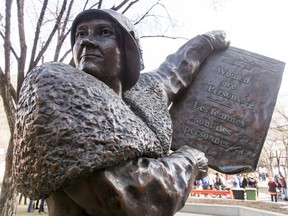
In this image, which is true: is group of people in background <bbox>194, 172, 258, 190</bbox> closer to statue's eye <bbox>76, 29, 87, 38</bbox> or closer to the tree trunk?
the tree trunk

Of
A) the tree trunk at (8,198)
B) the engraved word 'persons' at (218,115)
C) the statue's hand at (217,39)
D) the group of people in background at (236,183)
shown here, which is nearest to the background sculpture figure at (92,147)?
the engraved word 'persons' at (218,115)

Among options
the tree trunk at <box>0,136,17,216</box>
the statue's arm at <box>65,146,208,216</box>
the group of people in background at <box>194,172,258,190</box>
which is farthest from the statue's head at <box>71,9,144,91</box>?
the group of people in background at <box>194,172,258,190</box>

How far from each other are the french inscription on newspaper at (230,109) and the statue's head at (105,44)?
3.27 feet

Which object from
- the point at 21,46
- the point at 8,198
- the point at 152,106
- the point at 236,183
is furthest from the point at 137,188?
the point at 236,183

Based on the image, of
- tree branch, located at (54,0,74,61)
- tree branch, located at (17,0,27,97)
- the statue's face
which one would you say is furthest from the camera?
tree branch, located at (54,0,74,61)

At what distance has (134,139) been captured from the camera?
4.56ft

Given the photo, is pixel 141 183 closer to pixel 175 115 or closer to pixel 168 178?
pixel 168 178

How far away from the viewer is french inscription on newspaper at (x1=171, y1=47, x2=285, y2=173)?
8.26ft

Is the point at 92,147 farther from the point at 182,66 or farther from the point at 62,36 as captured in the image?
the point at 62,36

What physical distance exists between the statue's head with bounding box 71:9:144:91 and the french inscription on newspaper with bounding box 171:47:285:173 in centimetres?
100

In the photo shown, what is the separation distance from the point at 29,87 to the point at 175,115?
4.94ft

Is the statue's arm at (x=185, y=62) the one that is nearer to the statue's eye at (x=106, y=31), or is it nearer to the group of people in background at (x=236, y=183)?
the statue's eye at (x=106, y=31)

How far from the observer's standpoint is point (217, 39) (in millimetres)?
2863

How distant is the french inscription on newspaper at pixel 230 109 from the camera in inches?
99.1
